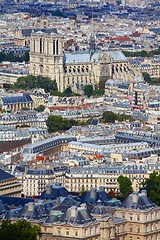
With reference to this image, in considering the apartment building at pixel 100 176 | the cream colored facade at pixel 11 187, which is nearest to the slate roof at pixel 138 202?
the cream colored facade at pixel 11 187

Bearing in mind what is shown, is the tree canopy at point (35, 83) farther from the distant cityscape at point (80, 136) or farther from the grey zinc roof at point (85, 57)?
the grey zinc roof at point (85, 57)

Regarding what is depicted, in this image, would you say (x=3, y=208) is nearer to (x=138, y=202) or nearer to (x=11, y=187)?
(x=138, y=202)

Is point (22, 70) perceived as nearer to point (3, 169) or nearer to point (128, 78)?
point (128, 78)

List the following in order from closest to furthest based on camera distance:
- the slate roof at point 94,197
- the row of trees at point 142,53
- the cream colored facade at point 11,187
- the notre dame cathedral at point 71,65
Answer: the slate roof at point 94,197 → the cream colored facade at point 11,187 → the notre dame cathedral at point 71,65 → the row of trees at point 142,53

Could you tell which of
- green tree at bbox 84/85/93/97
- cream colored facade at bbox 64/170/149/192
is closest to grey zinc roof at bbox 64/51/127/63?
green tree at bbox 84/85/93/97

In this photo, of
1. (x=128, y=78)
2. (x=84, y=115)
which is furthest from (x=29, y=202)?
(x=128, y=78)

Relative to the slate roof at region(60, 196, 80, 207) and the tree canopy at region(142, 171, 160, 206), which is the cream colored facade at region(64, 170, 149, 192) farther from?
the slate roof at region(60, 196, 80, 207)

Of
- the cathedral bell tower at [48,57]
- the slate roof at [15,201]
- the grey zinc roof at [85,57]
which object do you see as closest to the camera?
the slate roof at [15,201]
